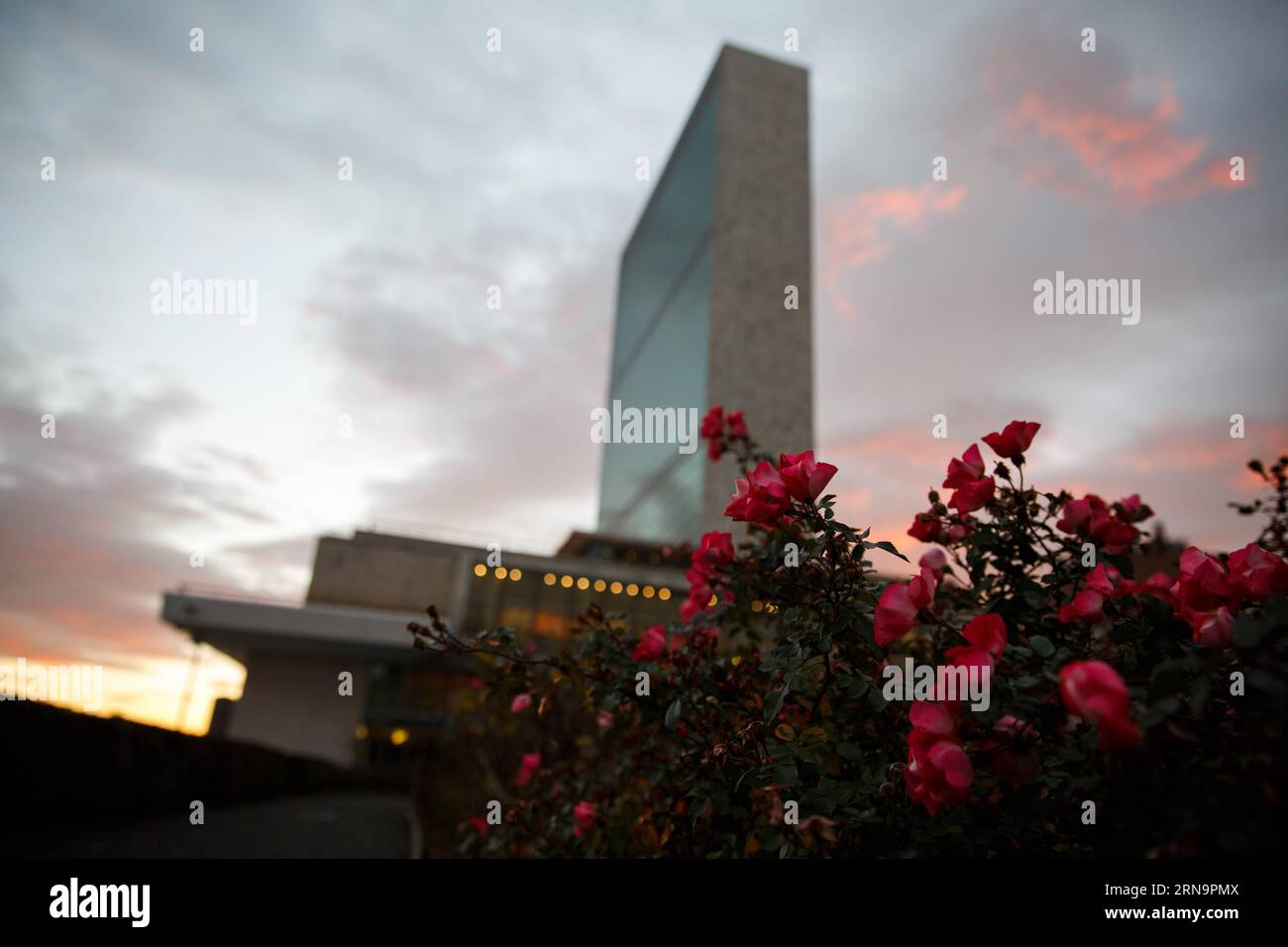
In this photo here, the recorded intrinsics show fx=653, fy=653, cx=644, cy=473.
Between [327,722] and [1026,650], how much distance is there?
35061 millimetres

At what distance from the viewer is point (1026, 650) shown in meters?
0.94

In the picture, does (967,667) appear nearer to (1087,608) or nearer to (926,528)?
(1087,608)

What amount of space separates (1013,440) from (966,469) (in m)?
0.11

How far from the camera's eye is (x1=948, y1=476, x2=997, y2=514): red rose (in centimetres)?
133

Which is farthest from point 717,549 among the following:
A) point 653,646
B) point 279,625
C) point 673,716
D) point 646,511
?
point 646,511

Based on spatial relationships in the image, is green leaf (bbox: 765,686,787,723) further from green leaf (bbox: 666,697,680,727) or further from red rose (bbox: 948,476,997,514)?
red rose (bbox: 948,476,997,514)

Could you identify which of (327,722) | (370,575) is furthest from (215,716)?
(370,575)

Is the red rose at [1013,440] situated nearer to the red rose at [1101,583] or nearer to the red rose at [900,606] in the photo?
the red rose at [1101,583]

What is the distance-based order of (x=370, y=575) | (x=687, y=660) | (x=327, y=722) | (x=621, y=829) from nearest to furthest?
(x=687, y=660)
(x=621, y=829)
(x=327, y=722)
(x=370, y=575)

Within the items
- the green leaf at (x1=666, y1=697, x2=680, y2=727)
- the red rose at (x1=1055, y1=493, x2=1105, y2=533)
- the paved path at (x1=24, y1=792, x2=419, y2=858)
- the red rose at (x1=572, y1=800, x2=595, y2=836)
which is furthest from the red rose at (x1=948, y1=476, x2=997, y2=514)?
the paved path at (x1=24, y1=792, x2=419, y2=858)
